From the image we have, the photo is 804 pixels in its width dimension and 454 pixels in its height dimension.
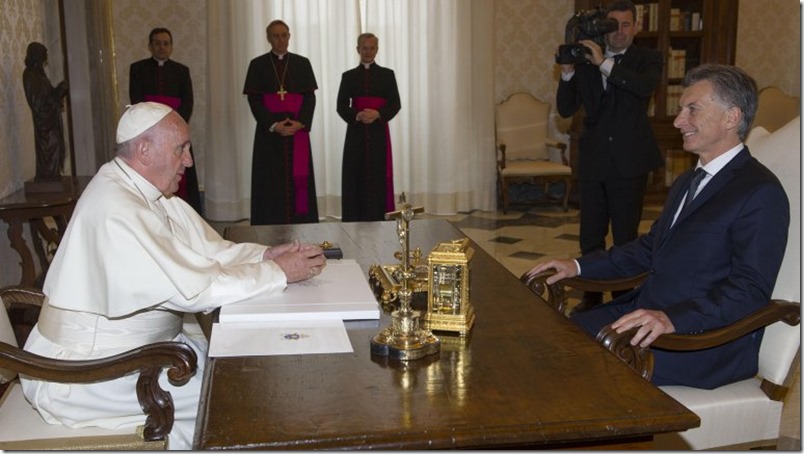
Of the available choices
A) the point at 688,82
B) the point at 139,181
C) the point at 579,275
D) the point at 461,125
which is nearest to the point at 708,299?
the point at 579,275

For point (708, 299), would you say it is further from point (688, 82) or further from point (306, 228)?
point (306, 228)

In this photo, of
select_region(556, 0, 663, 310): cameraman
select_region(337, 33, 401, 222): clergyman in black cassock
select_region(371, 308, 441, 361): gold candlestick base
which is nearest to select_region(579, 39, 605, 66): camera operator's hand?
select_region(556, 0, 663, 310): cameraman

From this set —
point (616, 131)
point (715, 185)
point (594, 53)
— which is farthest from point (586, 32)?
point (715, 185)

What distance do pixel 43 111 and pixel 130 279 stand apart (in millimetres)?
2701

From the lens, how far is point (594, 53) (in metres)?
4.68

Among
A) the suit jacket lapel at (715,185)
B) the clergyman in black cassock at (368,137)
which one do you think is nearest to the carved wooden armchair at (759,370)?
the suit jacket lapel at (715,185)

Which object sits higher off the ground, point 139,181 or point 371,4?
point 371,4

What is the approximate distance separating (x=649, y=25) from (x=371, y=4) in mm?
2795

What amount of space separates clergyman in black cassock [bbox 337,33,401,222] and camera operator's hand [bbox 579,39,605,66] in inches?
111

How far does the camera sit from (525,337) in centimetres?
205

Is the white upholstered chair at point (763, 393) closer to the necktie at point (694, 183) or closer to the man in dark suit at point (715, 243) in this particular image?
the man in dark suit at point (715, 243)

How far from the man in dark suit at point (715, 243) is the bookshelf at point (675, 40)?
597cm

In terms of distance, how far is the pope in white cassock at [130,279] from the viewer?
228 cm

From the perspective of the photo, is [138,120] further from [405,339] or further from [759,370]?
[759,370]
